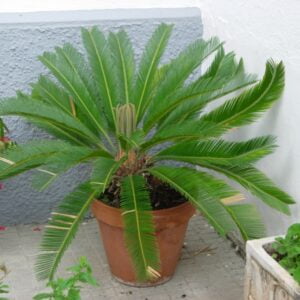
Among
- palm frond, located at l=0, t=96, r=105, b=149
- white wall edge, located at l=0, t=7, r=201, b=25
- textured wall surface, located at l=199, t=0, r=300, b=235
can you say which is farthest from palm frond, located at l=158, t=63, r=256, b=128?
white wall edge, located at l=0, t=7, r=201, b=25

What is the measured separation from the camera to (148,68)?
3.29 metres

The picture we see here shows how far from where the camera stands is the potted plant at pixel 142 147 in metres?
2.79

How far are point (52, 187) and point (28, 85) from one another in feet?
2.27

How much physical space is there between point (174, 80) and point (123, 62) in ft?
1.07

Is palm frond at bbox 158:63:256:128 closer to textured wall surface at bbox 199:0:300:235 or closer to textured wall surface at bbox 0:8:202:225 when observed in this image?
textured wall surface at bbox 199:0:300:235

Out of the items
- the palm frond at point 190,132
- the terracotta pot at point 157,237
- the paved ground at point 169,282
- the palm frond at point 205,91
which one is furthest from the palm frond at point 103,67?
the paved ground at point 169,282

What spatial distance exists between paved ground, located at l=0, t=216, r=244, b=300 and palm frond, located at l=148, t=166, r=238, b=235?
22.5 inches

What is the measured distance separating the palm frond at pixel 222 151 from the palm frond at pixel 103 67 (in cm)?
46

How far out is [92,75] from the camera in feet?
11.0

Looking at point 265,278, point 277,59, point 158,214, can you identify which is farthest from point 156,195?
point 277,59

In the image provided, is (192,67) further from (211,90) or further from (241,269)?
(241,269)

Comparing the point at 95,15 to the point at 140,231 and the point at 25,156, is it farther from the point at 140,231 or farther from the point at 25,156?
the point at 140,231

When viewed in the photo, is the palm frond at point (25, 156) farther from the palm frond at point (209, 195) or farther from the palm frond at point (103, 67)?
the palm frond at point (209, 195)

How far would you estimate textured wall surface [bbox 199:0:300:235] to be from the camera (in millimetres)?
2922
